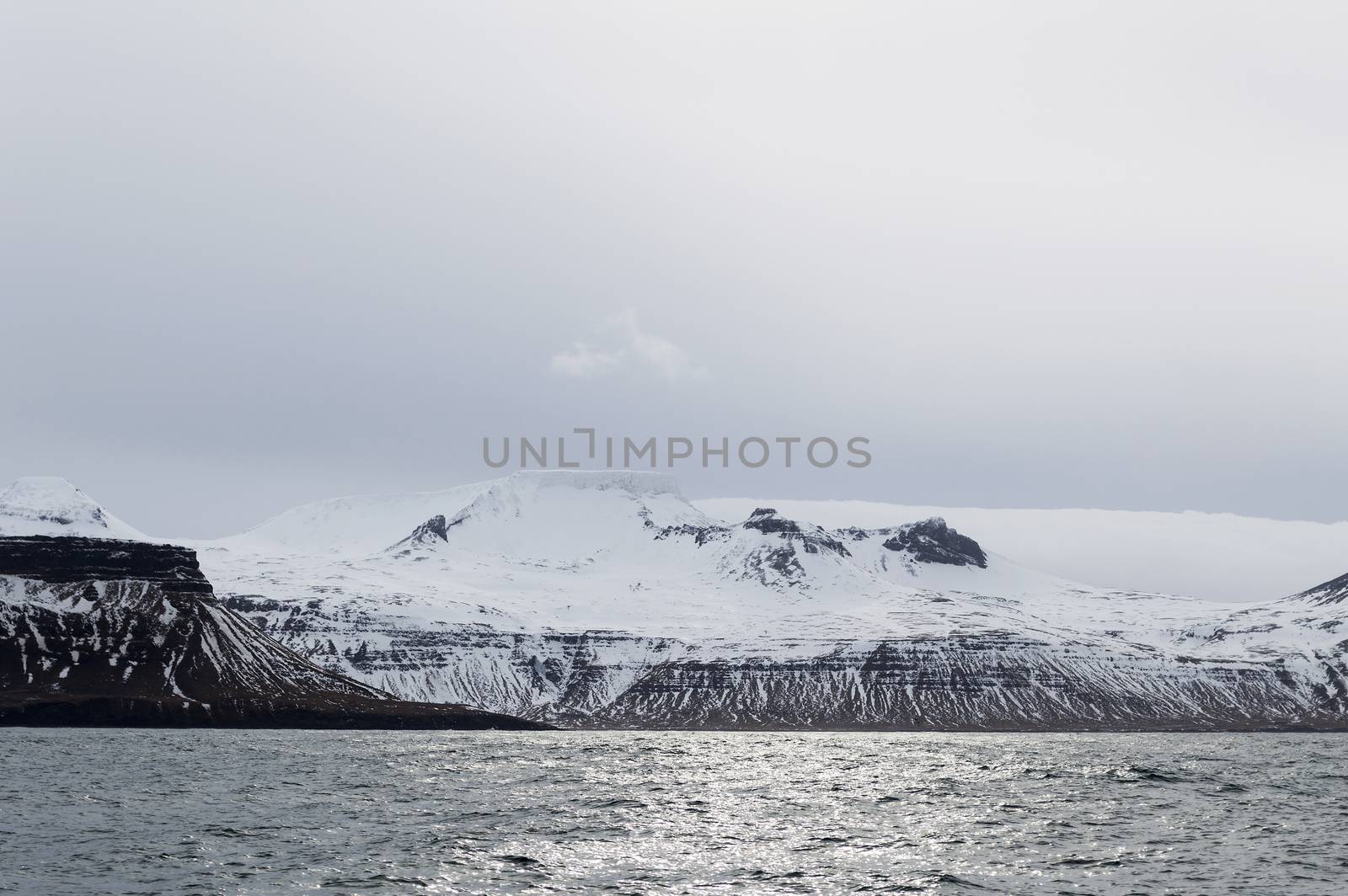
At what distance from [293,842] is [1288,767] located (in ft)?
479

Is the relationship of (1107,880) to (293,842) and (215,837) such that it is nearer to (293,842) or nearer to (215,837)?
(293,842)

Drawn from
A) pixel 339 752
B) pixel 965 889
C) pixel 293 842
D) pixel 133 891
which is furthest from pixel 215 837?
pixel 339 752

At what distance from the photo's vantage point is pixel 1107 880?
7706 cm

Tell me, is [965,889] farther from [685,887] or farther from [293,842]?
[293,842]

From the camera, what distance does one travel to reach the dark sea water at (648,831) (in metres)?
76.3

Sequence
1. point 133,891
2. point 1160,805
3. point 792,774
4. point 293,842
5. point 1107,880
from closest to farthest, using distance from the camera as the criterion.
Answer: point 133,891 < point 1107,880 < point 293,842 < point 1160,805 < point 792,774

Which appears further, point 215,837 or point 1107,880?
point 215,837

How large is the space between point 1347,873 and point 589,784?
79459 millimetres

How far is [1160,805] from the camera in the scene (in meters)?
122

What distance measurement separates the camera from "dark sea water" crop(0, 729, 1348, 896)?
7631 centimetres

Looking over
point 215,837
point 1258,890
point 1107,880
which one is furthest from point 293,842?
point 1258,890

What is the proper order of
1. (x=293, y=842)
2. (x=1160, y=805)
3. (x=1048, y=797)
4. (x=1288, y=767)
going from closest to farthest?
(x=293, y=842)
(x=1160, y=805)
(x=1048, y=797)
(x=1288, y=767)

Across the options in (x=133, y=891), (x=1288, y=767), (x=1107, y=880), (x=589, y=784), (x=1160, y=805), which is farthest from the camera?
(x=1288, y=767)

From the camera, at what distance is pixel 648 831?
9800 cm
